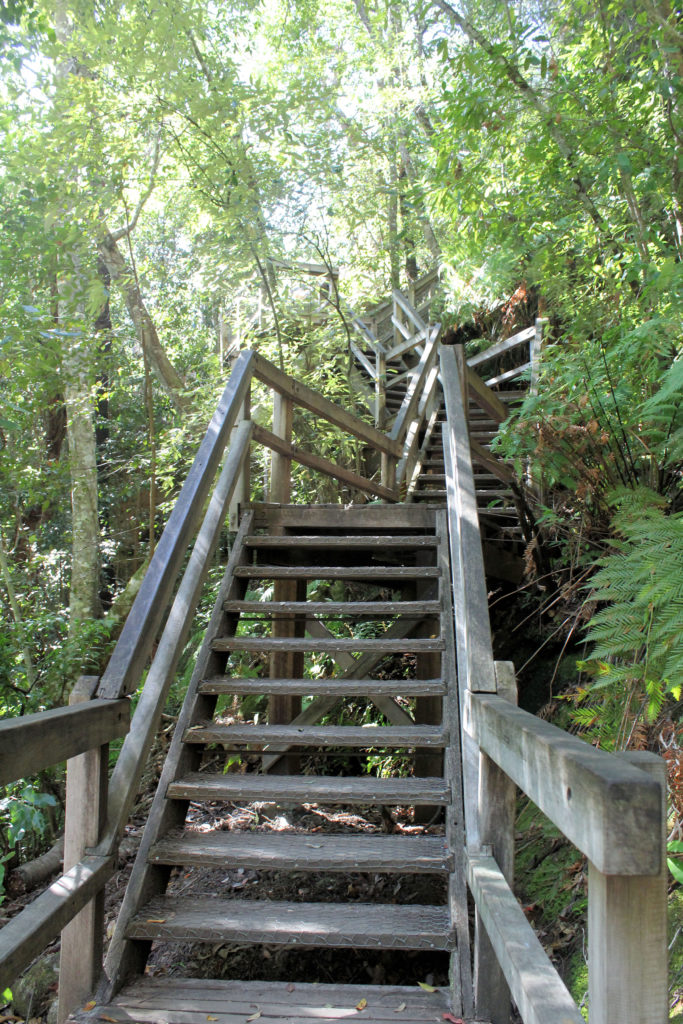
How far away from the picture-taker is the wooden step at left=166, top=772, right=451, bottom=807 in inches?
112

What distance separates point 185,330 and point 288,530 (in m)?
7.61

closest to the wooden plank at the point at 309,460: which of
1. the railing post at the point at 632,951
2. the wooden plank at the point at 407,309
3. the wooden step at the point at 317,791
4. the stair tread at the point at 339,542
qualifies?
the stair tread at the point at 339,542

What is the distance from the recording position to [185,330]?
1148 cm

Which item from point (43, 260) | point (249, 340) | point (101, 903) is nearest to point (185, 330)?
point (249, 340)

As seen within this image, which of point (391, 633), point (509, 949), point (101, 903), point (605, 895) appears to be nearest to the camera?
point (605, 895)

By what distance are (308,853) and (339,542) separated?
1875 millimetres

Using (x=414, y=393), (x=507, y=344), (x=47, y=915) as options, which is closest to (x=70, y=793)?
(x=47, y=915)

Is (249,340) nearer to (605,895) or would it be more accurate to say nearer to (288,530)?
(288,530)

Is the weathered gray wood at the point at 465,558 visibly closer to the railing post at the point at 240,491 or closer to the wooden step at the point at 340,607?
the wooden step at the point at 340,607

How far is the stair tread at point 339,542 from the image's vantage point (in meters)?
4.19

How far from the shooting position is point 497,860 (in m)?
2.04

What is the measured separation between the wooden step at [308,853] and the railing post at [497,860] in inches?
20.5

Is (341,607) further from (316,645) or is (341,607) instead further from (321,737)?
(321,737)

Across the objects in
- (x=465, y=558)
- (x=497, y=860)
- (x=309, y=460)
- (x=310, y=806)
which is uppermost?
(x=309, y=460)
